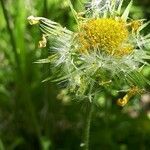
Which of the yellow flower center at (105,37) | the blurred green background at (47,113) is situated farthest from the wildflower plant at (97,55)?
the blurred green background at (47,113)

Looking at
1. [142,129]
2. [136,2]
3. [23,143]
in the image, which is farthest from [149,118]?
[136,2]

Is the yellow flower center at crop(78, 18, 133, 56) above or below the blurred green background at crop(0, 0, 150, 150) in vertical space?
above

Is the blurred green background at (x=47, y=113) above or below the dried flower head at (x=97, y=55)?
below

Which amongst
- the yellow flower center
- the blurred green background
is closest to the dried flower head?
the yellow flower center

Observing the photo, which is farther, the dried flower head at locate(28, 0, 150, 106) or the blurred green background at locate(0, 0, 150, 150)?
the blurred green background at locate(0, 0, 150, 150)

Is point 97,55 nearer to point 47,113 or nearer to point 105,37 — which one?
point 105,37

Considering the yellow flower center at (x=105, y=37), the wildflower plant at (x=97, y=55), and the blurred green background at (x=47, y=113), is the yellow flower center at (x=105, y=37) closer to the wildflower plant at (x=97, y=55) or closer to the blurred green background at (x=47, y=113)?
the wildflower plant at (x=97, y=55)

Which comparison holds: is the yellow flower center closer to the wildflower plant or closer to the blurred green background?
the wildflower plant

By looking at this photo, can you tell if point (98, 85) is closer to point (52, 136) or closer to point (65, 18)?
point (52, 136)
